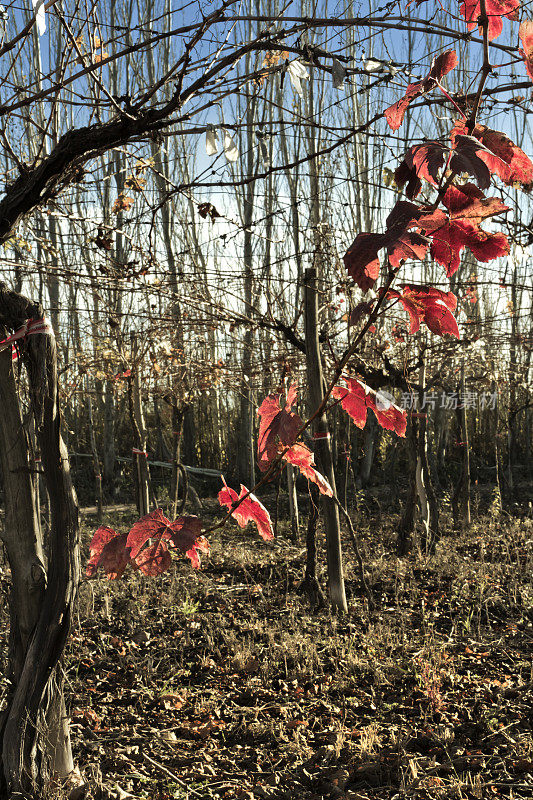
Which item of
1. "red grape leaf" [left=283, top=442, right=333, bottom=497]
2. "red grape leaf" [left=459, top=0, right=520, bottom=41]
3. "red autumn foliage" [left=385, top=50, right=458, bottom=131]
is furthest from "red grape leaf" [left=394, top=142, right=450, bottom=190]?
"red grape leaf" [left=283, top=442, right=333, bottom=497]

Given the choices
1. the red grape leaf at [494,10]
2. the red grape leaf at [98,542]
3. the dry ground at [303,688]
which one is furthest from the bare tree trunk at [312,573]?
the red grape leaf at [494,10]

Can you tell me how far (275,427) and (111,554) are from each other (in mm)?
541

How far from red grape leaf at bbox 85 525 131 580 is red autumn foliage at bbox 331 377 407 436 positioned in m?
0.56

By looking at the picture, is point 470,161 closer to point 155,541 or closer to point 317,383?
point 155,541

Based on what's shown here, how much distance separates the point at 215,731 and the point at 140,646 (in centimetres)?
97

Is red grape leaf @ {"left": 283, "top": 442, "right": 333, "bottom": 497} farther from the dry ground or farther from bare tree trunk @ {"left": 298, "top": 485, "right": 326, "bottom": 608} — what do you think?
bare tree trunk @ {"left": 298, "top": 485, "right": 326, "bottom": 608}

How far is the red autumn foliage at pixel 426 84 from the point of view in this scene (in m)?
0.95

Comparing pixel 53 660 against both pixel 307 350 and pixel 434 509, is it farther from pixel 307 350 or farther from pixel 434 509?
pixel 434 509

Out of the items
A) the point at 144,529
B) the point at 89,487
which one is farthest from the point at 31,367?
the point at 89,487

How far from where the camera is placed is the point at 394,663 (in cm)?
309

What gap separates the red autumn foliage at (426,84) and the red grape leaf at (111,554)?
38.4 inches

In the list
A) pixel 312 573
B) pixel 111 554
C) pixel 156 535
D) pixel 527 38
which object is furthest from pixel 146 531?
pixel 312 573

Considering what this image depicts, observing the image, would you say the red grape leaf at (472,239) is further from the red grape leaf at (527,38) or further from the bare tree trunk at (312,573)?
the bare tree trunk at (312,573)

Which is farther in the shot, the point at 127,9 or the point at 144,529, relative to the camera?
the point at 127,9
